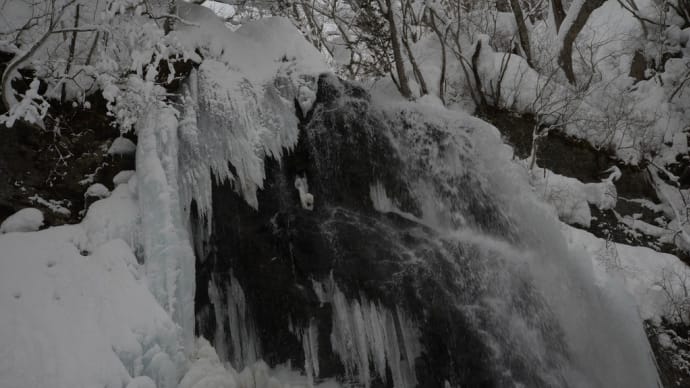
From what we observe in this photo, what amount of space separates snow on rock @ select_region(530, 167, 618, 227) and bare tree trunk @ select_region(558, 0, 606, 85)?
2.09 meters

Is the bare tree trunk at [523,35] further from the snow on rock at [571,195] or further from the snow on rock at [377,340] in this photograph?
the snow on rock at [377,340]

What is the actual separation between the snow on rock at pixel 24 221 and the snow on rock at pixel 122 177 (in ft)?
2.65

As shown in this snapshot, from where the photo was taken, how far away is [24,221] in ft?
15.5

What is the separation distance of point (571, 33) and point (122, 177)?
7.35 m

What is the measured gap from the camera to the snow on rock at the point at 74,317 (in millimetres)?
3678

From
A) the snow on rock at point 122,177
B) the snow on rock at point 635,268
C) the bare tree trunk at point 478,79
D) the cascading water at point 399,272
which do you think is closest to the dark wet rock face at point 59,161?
the snow on rock at point 122,177

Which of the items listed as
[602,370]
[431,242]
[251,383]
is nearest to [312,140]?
[431,242]

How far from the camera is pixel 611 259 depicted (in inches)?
251

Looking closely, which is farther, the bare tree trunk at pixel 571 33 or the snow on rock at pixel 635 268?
the bare tree trunk at pixel 571 33

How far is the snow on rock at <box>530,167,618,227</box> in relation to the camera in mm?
7309

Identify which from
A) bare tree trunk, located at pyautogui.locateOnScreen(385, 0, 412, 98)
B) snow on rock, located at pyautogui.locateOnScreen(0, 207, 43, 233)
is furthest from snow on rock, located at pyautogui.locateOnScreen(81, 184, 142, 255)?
bare tree trunk, located at pyautogui.locateOnScreen(385, 0, 412, 98)

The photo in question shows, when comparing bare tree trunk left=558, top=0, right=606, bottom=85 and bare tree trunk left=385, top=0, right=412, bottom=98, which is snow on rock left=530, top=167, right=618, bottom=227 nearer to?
bare tree trunk left=558, top=0, right=606, bottom=85

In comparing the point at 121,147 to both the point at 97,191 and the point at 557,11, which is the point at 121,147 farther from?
the point at 557,11

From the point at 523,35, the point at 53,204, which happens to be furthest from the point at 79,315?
the point at 523,35
